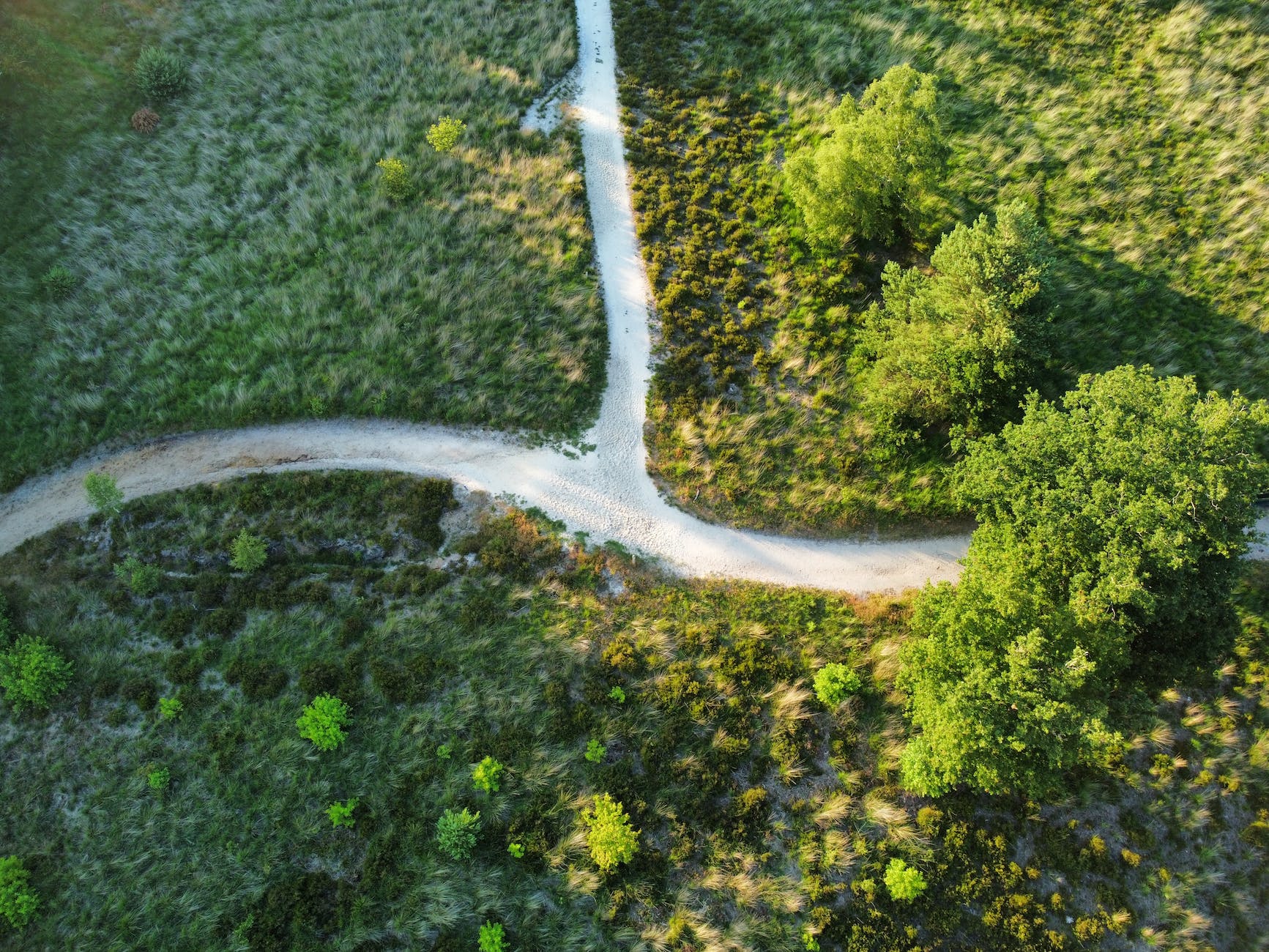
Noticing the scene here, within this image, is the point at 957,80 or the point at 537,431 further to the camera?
the point at 957,80

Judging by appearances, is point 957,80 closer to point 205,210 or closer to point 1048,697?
point 1048,697

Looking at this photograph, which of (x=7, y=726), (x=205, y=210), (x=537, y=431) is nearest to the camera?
(x=7, y=726)

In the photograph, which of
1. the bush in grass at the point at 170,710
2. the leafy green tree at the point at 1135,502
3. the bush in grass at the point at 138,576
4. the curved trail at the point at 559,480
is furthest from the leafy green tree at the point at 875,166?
the bush in grass at the point at 170,710

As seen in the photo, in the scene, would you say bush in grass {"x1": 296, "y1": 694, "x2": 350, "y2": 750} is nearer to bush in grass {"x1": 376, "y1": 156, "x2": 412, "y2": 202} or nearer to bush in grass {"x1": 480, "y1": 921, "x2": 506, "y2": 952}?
bush in grass {"x1": 480, "y1": 921, "x2": 506, "y2": 952}

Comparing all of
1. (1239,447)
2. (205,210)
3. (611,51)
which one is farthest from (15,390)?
(1239,447)

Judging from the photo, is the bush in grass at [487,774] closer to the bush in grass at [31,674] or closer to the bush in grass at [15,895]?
the bush in grass at [15,895]

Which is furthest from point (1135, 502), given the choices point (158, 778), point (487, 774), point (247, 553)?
point (158, 778)
